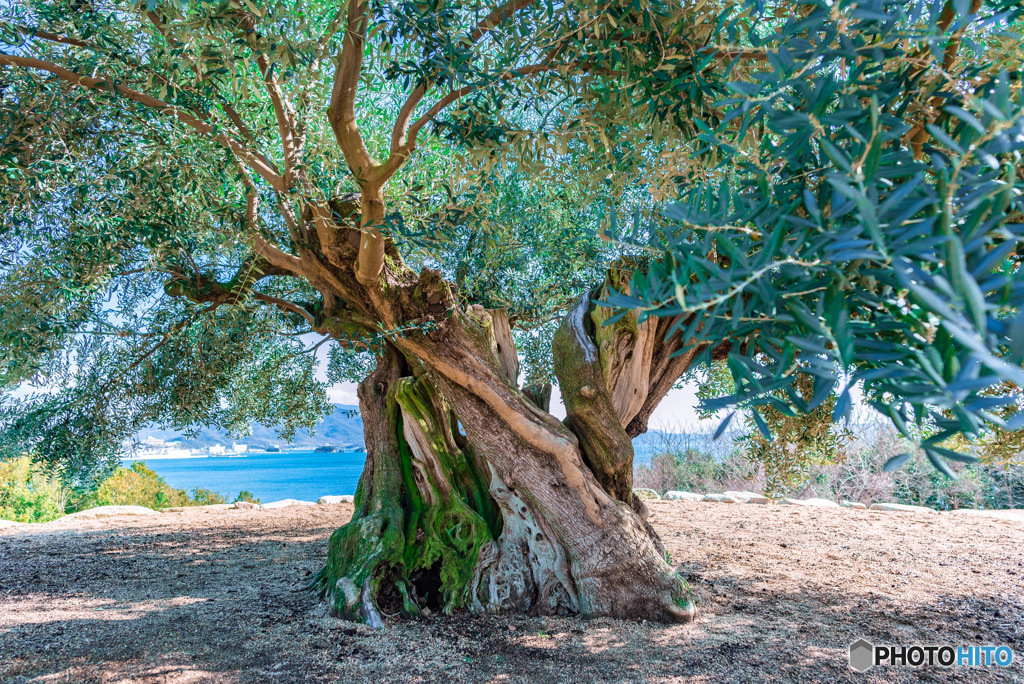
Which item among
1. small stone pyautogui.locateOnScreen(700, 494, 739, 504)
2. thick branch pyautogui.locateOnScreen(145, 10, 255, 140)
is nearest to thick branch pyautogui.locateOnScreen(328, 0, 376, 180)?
thick branch pyautogui.locateOnScreen(145, 10, 255, 140)

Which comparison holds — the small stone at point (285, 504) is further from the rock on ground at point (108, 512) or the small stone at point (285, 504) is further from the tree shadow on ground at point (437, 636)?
the tree shadow on ground at point (437, 636)

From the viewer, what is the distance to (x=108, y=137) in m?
4.42

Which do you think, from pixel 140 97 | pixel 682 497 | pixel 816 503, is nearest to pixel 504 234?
pixel 140 97

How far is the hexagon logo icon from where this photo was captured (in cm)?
374

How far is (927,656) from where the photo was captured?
154 inches

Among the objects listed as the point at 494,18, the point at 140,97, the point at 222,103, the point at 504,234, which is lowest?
the point at 504,234

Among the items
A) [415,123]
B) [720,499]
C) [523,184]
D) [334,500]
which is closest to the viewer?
[415,123]

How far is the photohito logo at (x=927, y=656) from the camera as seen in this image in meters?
3.84

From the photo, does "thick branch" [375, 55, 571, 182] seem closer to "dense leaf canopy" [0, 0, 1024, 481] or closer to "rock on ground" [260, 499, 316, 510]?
"dense leaf canopy" [0, 0, 1024, 481]

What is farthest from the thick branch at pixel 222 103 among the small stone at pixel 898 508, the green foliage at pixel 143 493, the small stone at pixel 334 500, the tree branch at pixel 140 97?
the small stone at pixel 898 508

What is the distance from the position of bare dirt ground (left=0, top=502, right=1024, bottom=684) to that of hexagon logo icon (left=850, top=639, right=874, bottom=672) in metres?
0.07

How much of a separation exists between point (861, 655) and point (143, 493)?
46.5 feet

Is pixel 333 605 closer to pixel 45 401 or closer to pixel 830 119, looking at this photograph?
pixel 45 401

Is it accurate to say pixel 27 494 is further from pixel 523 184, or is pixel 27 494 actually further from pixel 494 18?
pixel 494 18
